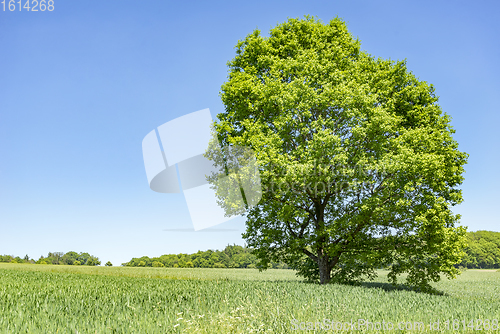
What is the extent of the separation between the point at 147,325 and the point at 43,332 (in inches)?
76.1

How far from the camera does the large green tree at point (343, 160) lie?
52.1ft

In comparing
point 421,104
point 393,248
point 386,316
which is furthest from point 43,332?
point 421,104

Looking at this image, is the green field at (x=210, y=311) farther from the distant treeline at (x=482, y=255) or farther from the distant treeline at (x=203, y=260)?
the distant treeline at (x=482, y=255)

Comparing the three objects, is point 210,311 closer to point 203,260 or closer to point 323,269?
point 323,269

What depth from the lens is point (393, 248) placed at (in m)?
17.5

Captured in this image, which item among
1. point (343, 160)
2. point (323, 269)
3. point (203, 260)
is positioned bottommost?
point (203, 260)

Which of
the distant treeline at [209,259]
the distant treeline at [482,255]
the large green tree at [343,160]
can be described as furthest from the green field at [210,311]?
the distant treeline at [482,255]

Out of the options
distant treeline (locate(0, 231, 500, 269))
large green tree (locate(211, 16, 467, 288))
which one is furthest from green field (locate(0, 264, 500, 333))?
distant treeline (locate(0, 231, 500, 269))

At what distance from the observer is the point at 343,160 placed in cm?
1498

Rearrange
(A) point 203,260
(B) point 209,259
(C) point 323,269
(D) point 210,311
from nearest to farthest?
1. (D) point 210,311
2. (C) point 323,269
3. (A) point 203,260
4. (B) point 209,259

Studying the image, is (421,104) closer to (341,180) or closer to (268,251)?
(341,180)

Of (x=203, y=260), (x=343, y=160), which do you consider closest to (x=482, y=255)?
(x=203, y=260)

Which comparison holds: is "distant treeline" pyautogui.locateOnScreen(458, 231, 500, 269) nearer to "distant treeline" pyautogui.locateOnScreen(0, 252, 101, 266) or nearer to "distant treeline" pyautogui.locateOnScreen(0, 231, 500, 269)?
"distant treeline" pyautogui.locateOnScreen(0, 231, 500, 269)

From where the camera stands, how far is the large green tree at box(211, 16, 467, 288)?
15.9 m
